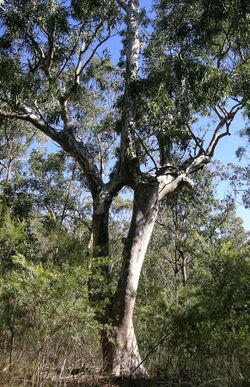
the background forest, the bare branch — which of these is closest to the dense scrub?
the background forest

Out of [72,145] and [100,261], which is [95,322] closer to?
[100,261]

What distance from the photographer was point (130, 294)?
6664 mm

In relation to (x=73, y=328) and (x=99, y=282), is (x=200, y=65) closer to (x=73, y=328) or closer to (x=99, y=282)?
(x=99, y=282)

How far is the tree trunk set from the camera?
6160mm

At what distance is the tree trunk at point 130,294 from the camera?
20.2ft

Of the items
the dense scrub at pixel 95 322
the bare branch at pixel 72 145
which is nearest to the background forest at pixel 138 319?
the dense scrub at pixel 95 322

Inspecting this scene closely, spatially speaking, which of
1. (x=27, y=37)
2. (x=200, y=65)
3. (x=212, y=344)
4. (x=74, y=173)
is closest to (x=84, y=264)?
(x=212, y=344)

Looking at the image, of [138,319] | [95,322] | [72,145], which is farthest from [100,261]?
[72,145]

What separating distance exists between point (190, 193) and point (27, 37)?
196 inches

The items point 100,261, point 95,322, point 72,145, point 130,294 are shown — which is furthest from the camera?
point 72,145

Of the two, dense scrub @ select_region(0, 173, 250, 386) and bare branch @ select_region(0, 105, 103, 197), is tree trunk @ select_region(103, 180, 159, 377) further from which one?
bare branch @ select_region(0, 105, 103, 197)

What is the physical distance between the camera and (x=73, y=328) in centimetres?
479

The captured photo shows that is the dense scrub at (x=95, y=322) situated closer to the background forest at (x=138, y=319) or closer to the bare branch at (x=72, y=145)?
the background forest at (x=138, y=319)

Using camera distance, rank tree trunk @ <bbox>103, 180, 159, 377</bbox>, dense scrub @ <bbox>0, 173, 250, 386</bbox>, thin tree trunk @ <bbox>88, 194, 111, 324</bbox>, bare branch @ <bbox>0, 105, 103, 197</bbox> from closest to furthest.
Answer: dense scrub @ <bbox>0, 173, 250, 386</bbox> < thin tree trunk @ <bbox>88, 194, 111, 324</bbox> < tree trunk @ <bbox>103, 180, 159, 377</bbox> < bare branch @ <bbox>0, 105, 103, 197</bbox>
